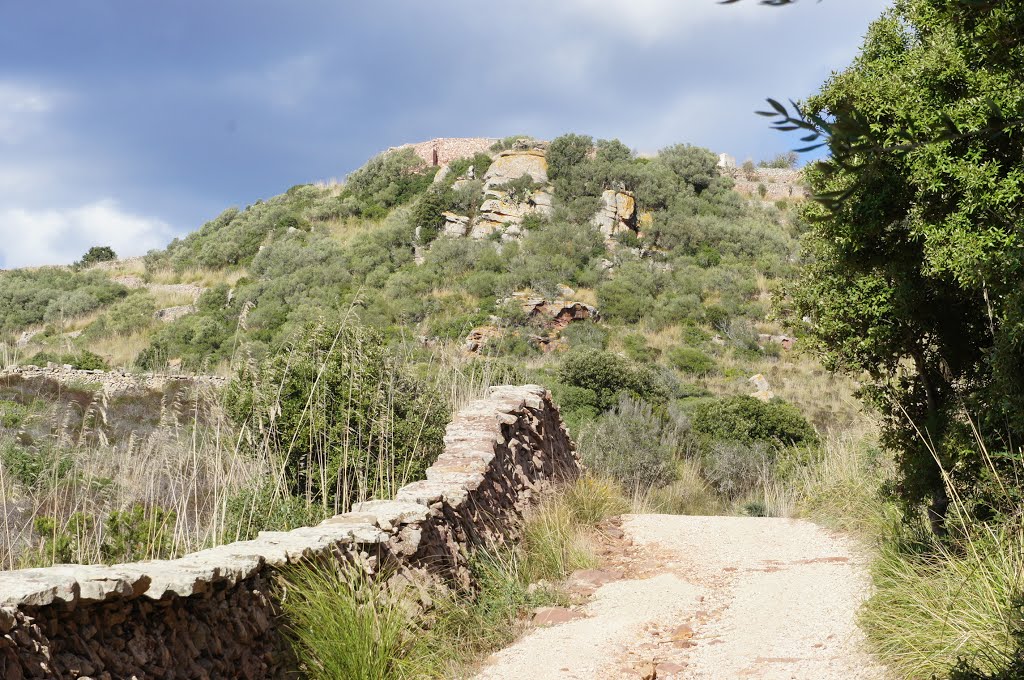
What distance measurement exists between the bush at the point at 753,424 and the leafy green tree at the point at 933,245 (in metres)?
7.72

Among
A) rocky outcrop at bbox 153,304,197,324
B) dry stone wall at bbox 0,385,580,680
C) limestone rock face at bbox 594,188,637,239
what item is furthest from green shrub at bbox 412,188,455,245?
dry stone wall at bbox 0,385,580,680

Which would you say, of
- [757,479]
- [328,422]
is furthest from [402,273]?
[328,422]

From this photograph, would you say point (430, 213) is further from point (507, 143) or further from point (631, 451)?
point (631, 451)

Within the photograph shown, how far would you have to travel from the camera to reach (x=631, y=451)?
12.2 metres

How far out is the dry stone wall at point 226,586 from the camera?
111 inches

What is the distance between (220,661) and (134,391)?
16.9m

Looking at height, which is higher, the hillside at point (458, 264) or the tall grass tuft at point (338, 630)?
the hillside at point (458, 264)

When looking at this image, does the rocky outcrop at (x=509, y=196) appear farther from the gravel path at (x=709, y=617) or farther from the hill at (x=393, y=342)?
the gravel path at (x=709, y=617)

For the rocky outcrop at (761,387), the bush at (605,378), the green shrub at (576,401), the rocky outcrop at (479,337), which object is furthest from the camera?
the rocky outcrop at (479,337)

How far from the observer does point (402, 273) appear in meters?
31.0

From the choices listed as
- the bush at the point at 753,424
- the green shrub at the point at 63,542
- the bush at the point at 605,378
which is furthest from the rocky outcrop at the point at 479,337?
the green shrub at the point at 63,542

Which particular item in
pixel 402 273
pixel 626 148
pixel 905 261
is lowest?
pixel 905 261

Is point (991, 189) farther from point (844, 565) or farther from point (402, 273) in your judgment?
point (402, 273)

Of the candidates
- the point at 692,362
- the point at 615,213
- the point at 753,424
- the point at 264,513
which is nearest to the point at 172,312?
the point at 615,213
